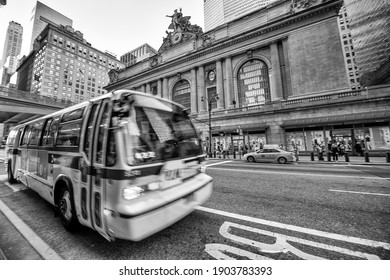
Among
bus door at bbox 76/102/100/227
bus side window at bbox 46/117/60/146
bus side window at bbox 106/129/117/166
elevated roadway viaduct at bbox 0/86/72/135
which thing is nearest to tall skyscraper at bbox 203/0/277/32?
elevated roadway viaduct at bbox 0/86/72/135

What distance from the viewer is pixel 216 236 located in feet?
8.70

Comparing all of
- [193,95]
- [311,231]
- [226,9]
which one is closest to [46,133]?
[311,231]

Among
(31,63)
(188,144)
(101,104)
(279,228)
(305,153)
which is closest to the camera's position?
(101,104)

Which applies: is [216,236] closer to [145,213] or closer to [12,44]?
[145,213]

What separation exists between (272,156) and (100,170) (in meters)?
14.4

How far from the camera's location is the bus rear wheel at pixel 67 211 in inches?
110

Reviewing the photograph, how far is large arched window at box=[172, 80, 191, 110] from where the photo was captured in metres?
34.8

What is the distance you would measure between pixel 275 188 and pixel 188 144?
399 cm

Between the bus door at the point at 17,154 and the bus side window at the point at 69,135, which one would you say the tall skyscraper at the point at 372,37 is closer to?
the bus side window at the point at 69,135

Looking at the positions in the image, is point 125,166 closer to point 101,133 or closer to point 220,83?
point 101,133

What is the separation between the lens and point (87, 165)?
2.49 meters

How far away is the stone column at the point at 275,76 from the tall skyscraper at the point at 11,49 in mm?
217058

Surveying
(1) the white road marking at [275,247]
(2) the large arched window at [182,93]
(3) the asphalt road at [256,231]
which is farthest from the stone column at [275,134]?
(1) the white road marking at [275,247]
